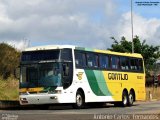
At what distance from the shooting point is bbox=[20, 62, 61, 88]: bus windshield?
27.3 metres

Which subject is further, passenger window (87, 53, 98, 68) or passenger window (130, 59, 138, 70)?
passenger window (130, 59, 138, 70)

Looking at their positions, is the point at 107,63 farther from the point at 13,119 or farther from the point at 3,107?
the point at 13,119

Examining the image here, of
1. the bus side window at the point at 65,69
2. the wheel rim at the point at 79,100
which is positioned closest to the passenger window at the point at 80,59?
the bus side window at the point at 65,69

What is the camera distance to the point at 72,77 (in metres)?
27.9

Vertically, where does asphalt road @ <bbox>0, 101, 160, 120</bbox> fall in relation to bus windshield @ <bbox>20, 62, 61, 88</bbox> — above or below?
below

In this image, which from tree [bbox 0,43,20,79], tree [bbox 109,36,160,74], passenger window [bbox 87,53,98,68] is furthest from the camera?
tree [bbox 109,36,160,74]

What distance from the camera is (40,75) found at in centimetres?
2767

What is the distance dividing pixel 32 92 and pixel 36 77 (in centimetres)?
82

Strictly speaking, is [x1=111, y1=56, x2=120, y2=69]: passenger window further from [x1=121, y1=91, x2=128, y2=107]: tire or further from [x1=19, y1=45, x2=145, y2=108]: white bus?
[x1=121, y1=91, x2=128, y2=107]: tire

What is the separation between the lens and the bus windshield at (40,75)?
Answer: 27.3 m

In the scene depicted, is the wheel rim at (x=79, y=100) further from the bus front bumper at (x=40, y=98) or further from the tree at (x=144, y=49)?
the tree at (x=144, y=49)

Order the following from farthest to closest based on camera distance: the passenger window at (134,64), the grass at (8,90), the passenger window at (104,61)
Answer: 1. the grass at (8,90)
2. the passenger window at (134,64)
3. the passenger window at (104,61)

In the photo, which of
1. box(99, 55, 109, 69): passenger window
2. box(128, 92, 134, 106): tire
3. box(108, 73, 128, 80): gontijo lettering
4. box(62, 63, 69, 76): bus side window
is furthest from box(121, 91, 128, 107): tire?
box(62, 63, 69, 76): bus side window

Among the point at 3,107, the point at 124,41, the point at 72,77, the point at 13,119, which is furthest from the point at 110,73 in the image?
the point at 124,41
